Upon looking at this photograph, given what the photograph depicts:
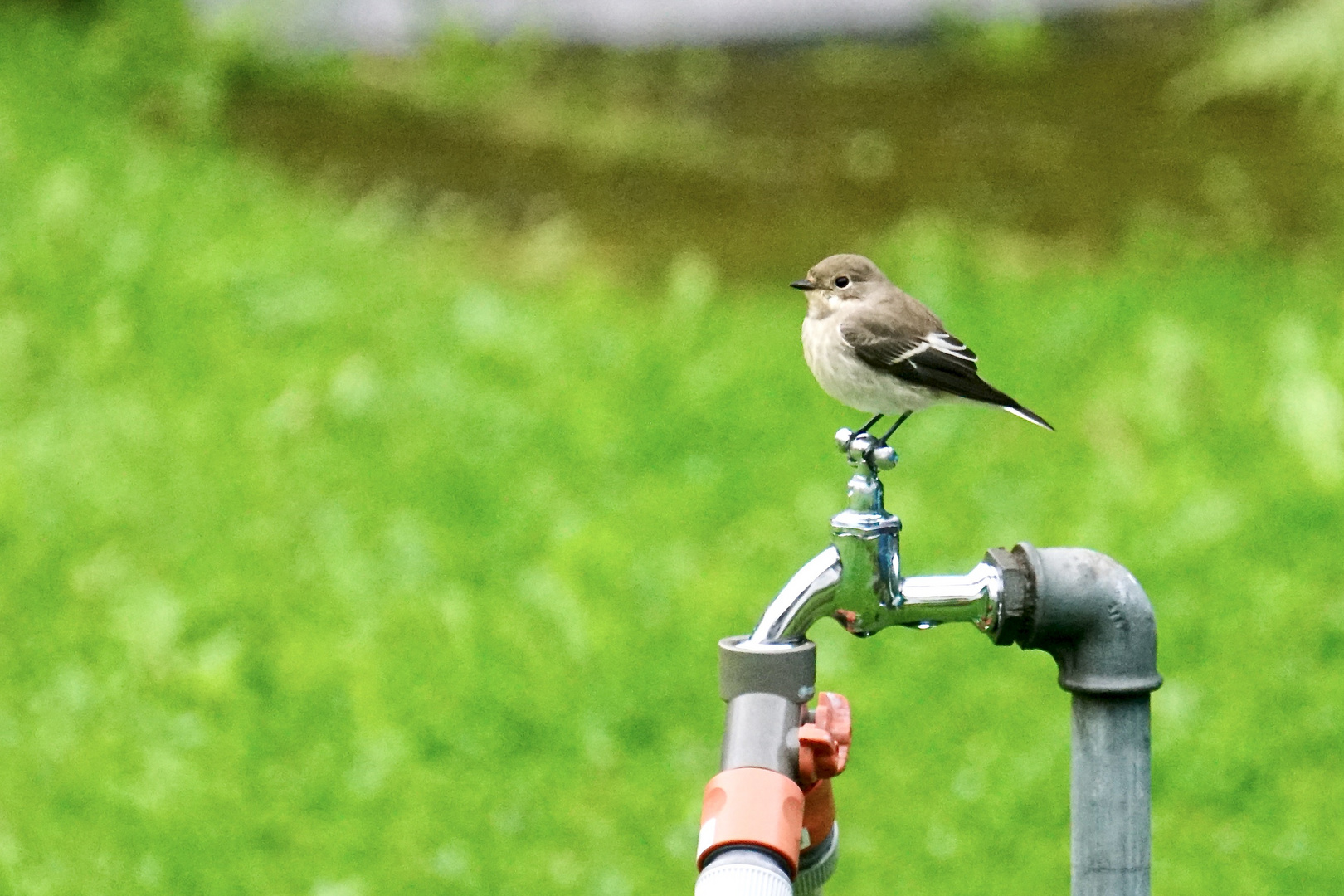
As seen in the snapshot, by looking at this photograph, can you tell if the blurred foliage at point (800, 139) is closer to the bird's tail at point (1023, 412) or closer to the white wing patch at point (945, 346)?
the bird's tail at point (1023, 412)

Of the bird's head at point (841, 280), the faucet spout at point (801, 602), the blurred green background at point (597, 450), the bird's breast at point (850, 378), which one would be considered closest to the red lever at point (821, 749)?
the faucet spout at point (801, 602)

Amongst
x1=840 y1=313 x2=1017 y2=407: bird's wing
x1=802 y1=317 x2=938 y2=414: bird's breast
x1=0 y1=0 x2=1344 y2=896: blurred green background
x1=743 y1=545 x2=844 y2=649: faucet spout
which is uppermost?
x1=0 y1=0 x2=1344 y2=896: blurred green background

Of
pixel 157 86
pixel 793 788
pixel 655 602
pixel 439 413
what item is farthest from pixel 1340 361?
pixel 157 86

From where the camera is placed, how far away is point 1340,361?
5.76 m

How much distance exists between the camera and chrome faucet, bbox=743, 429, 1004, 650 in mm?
1938

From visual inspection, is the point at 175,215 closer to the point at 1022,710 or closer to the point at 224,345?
the point at 224,345

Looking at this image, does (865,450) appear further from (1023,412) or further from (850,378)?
(1023,412)

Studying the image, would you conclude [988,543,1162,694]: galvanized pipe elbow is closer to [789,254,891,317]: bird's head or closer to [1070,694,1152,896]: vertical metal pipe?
[1070,694,1152,896]: vertical metal pipe

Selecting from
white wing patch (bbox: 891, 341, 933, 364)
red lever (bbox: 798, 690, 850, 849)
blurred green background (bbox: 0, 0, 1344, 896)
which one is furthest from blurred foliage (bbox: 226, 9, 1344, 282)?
red lever (bbox: 798, 690, 850, 849)

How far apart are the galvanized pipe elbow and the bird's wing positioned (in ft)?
1.49

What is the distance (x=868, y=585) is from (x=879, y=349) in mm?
593

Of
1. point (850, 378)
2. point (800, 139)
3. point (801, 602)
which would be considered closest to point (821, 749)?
point (801, 602)

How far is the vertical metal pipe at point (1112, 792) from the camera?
6.72ft

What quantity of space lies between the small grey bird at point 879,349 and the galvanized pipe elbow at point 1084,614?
1.11 feet
